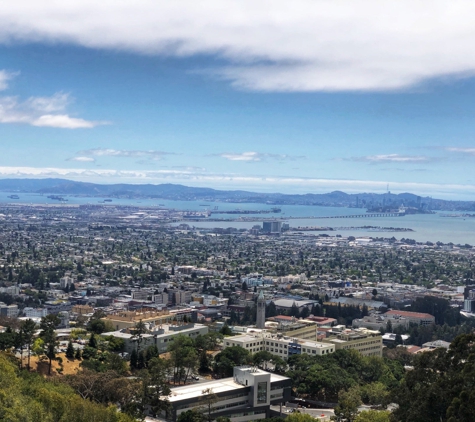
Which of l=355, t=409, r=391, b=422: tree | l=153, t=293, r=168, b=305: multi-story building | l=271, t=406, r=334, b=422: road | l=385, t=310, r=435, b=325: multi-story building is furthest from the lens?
l=153, t=293, r=168, b=305: multi-story building

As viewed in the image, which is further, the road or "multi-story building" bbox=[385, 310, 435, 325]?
"multi-story building" bbox=[385, 310, 435, 325]

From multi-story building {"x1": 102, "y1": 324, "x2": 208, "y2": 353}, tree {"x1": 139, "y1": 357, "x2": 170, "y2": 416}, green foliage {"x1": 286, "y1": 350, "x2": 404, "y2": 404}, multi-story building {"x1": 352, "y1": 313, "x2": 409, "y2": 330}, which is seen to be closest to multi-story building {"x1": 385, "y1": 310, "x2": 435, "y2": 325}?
multi-story building {"x1": 352, "y1": 313, "x2": 409, "y2": 330}

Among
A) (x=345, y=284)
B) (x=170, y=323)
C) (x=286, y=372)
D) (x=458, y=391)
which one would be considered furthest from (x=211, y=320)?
(x=458, y=391)

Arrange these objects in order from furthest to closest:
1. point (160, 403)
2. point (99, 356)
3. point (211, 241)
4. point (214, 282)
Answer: point (211, 241), point (214, 282), point (99, 356), point (160, 403)

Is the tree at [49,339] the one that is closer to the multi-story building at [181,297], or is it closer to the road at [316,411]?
the road at [316,411]

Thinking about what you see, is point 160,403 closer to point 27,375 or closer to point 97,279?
point 27,375

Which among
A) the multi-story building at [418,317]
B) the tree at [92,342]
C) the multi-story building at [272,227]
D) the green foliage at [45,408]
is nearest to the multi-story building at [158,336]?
the tree at [92,342]

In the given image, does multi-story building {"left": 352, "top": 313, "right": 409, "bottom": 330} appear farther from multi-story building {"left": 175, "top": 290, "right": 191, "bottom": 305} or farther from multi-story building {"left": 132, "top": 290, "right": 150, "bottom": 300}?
multi-story building {"left": 132, "top": 290, "right": 150, "bottom": 300}
